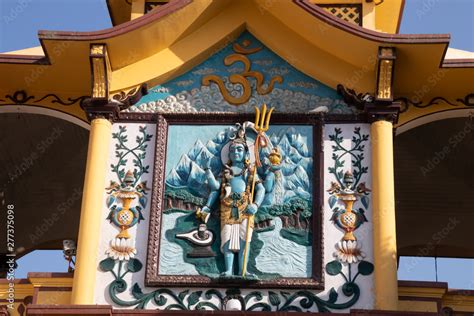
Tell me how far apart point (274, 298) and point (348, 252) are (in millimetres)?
1015

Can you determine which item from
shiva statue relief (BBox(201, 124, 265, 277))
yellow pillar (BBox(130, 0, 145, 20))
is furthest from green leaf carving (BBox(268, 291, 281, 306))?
yellow pillar (BBox(130, 0, 145, 20))

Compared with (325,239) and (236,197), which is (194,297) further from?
(325,239)

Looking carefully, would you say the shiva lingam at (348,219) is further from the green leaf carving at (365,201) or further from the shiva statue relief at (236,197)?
the shiva statue relief at (236,197)

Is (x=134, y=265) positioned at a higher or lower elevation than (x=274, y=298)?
higher

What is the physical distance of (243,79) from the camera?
15359 millimetres

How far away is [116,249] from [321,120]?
→ 9.69ft

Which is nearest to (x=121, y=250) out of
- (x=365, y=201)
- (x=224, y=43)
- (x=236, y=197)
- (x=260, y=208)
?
(x=236, y=197)

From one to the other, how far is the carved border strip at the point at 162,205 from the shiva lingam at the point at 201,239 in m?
0.30

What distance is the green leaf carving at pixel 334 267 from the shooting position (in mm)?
13906

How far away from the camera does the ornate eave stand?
48.5 feet

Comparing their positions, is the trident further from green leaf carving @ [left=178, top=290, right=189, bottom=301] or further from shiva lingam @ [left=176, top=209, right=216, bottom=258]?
green leaf carving @ [left=178, top=290, right=189, bottom=301]

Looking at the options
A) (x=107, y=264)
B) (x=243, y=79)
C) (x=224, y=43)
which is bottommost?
(x=107, y=264)

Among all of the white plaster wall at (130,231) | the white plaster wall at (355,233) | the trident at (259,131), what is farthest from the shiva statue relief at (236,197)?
→ the white plaster wall at (355,233)

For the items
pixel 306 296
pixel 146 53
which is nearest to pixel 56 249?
pixel 146 53
